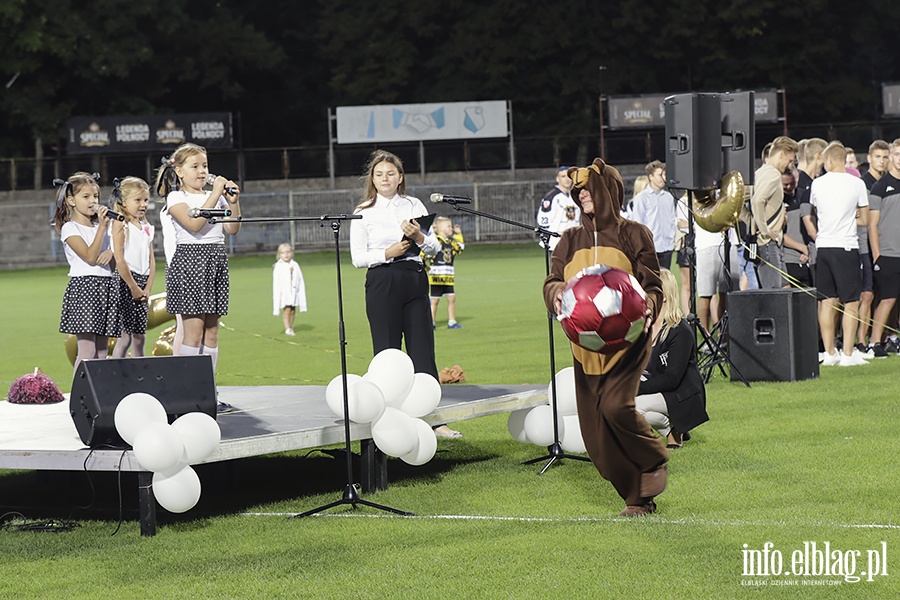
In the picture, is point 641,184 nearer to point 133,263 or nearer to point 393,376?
point 133,263

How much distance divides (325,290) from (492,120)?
2279cm

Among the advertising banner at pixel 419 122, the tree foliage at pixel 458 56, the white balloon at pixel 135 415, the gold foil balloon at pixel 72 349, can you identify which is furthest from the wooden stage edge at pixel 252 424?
the tree foliage at pixel 458 56

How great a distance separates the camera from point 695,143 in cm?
1165

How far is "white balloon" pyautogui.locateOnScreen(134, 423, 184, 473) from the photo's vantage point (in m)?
6.79

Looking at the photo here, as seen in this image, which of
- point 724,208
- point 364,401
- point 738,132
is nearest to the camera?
point 364,401

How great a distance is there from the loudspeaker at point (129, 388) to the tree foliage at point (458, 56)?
156 feet

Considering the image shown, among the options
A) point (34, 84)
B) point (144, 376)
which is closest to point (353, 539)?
point (144, 376)

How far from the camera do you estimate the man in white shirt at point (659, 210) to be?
1695cm

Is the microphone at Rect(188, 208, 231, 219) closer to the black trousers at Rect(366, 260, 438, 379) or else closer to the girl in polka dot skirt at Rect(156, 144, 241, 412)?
the girl in polka dot skirt at Rect(156, 144, 241, 412)

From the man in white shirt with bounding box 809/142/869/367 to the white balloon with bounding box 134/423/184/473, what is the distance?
8.10 metres

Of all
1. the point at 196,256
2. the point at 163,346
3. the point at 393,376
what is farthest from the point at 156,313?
the point at 393,376

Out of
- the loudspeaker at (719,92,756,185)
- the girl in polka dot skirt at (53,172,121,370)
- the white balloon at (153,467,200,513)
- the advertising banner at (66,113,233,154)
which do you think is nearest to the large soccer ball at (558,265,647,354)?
the white balloon at (153,467,200,513)

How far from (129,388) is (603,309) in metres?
Result: 2.68

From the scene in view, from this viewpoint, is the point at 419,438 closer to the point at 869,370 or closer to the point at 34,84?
the point at 869,370
